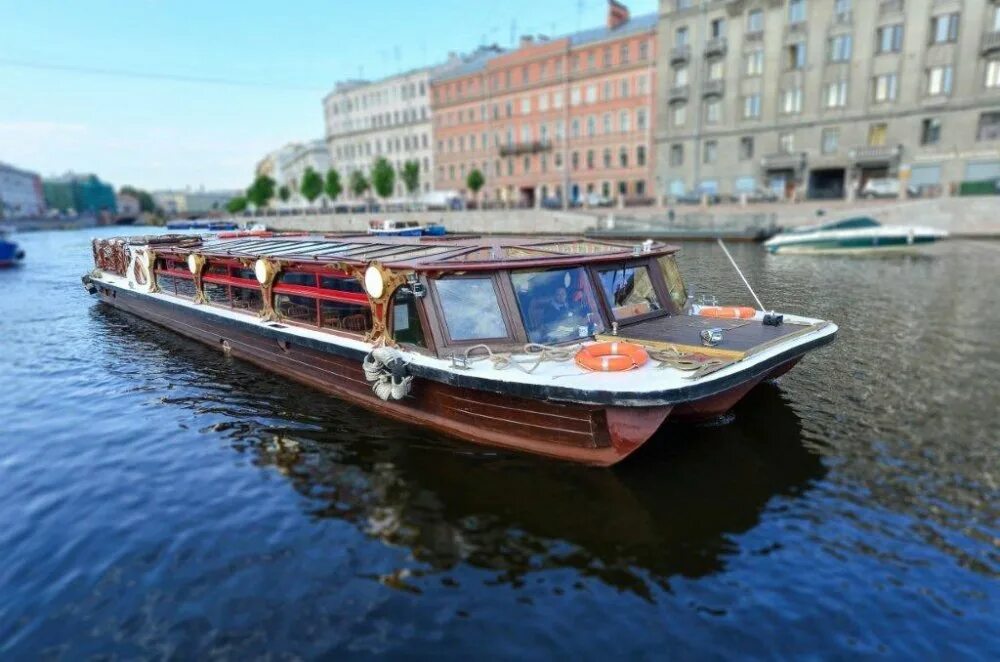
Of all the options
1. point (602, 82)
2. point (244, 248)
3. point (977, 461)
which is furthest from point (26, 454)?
point (602, 82)

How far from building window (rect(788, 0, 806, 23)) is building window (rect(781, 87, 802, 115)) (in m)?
5.53

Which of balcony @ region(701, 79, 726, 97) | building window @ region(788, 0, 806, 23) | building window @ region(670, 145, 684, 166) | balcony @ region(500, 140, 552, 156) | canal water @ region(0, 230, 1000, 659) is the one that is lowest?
canal water @ region(0, 230, 1000, 659)

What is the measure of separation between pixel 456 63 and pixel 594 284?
293 ft

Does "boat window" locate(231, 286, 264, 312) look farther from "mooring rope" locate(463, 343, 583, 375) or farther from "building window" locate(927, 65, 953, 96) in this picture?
"building window" locate(927, 65, 953, 96)

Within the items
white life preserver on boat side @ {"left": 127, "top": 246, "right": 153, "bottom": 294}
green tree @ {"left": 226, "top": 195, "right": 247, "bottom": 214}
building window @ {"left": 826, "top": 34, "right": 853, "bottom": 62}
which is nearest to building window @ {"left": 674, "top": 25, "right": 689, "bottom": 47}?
building window @ {"left": 826, "top": 34, "right": 853, "bottom": 62}

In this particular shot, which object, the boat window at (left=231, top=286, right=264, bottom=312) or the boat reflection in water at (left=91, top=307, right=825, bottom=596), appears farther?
Answer: the boat window at (left=231, top=286, right=264, bottom=312)

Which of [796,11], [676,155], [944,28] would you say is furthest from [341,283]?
[676,155]

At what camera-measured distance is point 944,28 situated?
45.4m

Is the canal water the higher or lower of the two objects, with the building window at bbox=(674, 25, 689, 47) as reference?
lower

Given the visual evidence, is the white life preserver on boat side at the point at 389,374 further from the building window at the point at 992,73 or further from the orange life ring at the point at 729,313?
the building window at the point at 992,73

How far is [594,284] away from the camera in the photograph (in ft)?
34.5

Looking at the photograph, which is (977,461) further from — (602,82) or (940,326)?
(602,82)

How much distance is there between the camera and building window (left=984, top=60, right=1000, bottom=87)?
44.3m

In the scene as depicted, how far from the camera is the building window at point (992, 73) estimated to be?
4428 cm
